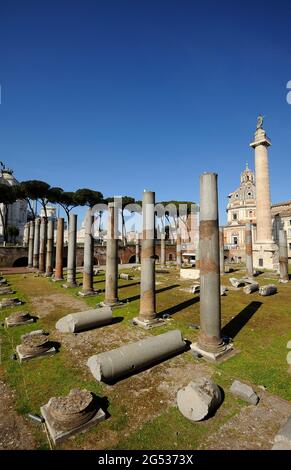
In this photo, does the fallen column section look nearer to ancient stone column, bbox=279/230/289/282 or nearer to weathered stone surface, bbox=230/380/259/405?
weathered stone surface, bbox=230/380/259/405

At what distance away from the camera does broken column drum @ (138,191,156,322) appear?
10.2 m

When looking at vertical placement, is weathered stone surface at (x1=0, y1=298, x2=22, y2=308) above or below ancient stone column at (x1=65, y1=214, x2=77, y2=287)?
below

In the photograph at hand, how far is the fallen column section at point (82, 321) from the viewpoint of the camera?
29.9ft

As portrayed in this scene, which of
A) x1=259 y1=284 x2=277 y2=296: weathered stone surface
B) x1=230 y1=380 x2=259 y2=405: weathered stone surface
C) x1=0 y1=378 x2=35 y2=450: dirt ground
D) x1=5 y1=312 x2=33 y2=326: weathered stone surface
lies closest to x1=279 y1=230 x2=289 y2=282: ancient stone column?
x1=259 y1=284 x2=277 y2=296: weathered stone surface

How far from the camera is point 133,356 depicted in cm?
649

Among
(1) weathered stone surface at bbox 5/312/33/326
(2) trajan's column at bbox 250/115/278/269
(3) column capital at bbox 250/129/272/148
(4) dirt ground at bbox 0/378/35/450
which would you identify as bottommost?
(4) dirt ground at bbox 0/378/35/450

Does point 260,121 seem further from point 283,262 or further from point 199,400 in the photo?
point 199,400

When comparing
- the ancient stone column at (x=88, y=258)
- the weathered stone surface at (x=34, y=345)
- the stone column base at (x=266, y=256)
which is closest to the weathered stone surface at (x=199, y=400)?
the weathered stone surface at (x=34, y=345)

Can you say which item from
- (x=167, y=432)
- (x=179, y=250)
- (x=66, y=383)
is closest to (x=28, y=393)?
(x=66, y=383)

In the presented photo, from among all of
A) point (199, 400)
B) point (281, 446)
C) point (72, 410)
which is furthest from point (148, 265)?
point (281, 446)

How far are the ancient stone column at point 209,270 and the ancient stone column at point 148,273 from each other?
8.99ft

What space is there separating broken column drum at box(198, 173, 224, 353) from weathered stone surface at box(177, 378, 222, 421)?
2.32 metres

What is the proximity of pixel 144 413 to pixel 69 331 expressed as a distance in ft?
16.5
